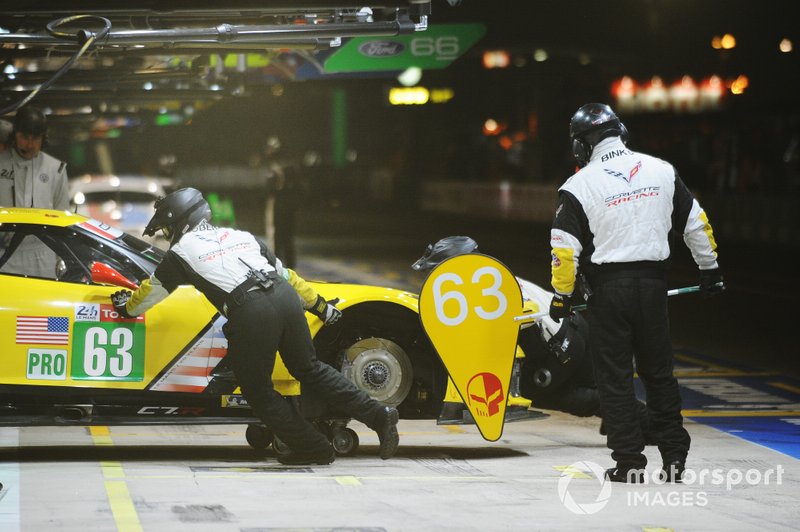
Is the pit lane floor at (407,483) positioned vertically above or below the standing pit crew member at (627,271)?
below

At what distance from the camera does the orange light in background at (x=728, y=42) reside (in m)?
38.4

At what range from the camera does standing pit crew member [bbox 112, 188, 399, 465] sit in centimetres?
790

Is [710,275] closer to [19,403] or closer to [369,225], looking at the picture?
[19,403]

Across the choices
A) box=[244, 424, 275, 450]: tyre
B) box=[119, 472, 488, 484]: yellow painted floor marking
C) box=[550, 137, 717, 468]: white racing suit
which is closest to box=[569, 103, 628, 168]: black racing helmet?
box=[550, 137, 717, 468]: white racing suit

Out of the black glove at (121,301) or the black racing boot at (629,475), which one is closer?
the black racing boot at (629,475)

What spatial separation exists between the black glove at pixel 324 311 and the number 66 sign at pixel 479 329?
629 mm

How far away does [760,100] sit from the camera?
1335 inches

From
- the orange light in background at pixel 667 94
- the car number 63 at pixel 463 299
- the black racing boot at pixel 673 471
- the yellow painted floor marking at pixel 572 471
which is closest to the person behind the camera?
the black racing boot at pixel 673 471

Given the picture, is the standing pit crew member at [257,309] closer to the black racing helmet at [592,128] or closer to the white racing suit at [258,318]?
the white racing suit at [258,318]

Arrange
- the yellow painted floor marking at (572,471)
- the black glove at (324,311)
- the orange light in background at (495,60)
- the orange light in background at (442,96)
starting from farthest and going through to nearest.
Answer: the orange light in background at (442,96)
the orange light in background at (495,60)
the black glove at (324,311)
the yellow painted floor marking at (572,471)

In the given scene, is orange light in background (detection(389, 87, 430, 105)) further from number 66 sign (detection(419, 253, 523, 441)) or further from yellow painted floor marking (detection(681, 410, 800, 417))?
number 66 sign (detection(419, 253, 523, 441))

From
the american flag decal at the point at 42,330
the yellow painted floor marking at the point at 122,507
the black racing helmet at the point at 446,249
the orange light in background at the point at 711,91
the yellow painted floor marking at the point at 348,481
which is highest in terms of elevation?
the orange light in background at the point at 711,91

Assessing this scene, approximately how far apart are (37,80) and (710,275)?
23.5ft

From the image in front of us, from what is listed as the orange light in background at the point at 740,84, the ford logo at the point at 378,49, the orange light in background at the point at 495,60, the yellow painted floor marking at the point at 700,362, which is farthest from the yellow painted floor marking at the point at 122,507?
the orange light in background at the point at 495,60
